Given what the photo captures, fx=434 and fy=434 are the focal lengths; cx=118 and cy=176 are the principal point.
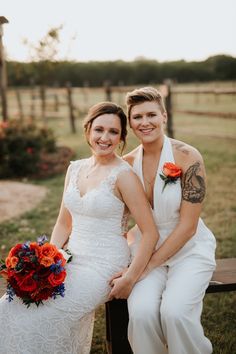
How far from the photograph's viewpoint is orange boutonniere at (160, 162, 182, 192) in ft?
10.4

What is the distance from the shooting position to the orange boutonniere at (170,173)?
3182mm

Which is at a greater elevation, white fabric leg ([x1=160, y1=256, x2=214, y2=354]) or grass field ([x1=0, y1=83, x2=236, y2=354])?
white fabric leg ([x1=160, y1=256, x2=214, y2=354])

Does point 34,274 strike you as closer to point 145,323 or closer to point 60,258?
point 60,258

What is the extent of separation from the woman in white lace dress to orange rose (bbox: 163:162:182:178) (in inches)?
9.2

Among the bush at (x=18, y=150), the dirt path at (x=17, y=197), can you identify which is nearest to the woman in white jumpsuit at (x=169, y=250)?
the dirt path at (x=17, y=197)

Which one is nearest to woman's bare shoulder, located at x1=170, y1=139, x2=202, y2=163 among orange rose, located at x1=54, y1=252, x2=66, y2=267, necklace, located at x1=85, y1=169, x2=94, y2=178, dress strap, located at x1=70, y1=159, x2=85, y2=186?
necklace, located at x1=85, y1=169, x2=94, y2=178

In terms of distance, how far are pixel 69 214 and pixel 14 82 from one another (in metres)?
34.9

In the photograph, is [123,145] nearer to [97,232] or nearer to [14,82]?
[97,232]

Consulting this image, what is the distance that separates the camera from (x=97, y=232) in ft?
10.5

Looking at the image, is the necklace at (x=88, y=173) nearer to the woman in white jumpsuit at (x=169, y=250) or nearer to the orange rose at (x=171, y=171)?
the woman in white jumpsuit at (x=169, y=250)

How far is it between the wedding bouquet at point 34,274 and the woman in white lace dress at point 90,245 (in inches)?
3.3

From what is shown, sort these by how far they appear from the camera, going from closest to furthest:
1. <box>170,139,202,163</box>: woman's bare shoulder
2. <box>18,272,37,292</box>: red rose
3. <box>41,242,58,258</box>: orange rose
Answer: <box>18,272,37,292</box>: red rose
<box>41,242,58,258</box>: orange rose
<box>170,139,202,163</box>: woman's bare shoulder

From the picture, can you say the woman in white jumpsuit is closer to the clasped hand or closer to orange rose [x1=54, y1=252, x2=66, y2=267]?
the clasped hand

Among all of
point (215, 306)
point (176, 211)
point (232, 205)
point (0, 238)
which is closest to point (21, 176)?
point (0, 238)
